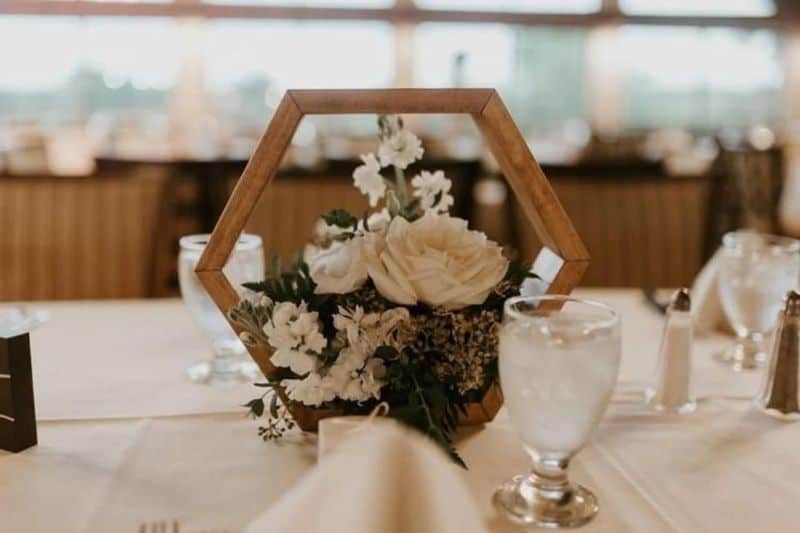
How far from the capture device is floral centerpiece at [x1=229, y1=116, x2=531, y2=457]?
0.83m

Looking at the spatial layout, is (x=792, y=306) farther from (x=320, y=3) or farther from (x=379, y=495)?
(x=320, y=3)

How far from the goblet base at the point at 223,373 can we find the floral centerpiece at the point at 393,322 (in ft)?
0.79

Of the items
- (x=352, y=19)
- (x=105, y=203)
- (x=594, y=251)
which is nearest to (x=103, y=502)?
(x=105, y=203)

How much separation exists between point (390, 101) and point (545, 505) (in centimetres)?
42

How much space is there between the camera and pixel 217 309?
3.59 feet

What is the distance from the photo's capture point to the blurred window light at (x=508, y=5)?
8.48 m

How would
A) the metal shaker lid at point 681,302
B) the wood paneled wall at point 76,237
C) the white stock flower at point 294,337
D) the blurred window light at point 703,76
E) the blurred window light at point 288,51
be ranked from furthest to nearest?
the blurred window light at point 703,76 → the blurred window light at point 288,51 → the wood paneled wall at point 76,237 → the metal shaker lid at point 681,302 → the white stock flower at point 294,337

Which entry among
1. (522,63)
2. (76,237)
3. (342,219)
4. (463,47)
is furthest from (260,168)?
(522,63)

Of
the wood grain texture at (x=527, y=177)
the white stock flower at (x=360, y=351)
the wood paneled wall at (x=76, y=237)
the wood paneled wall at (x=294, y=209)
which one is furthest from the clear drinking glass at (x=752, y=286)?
the wood paneled wall at (x=76, y=237)

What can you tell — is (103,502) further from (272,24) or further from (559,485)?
(272,24)

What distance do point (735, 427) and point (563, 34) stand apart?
8.49 m

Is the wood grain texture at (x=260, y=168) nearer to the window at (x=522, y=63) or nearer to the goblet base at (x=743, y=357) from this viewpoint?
the goblet base at (x=743, y=357)

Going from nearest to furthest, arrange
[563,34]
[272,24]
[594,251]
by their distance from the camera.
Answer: [594,251] → [272,24] → [563,34]

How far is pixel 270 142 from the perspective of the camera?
89 cm
